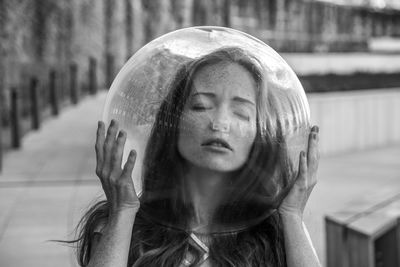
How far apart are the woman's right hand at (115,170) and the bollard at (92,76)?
1686 cm

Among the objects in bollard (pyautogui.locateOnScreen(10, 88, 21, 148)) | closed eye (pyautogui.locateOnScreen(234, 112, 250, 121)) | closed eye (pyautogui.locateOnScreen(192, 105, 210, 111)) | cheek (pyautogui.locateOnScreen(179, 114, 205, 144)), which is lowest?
bollard (pyautogui.locateOnScreen(10, 88, 21, 148))

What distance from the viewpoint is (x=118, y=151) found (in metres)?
1.92

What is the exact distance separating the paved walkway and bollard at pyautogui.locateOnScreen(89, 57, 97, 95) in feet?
15.3

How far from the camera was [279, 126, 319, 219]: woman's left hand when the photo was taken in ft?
6.60

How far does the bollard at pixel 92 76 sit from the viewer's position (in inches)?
736

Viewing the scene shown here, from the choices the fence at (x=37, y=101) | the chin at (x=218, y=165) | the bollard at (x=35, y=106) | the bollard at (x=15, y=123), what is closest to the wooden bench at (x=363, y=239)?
the chin at (x=218, y=165)

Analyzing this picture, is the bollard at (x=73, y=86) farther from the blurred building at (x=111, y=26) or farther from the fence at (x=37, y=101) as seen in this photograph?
the blurred building at (x=111, y=26)

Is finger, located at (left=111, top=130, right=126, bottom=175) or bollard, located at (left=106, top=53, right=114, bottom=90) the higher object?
finger, located at (left=111, top=130, right=126, bottom=175)

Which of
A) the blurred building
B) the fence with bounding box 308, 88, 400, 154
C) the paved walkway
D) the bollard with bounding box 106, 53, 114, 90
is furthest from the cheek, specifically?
the bollard with bounding box 106, 53, 114, 90

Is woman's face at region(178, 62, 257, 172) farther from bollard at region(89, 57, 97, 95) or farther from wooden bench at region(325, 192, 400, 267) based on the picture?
bollard at region(89, 57, 97, 95)

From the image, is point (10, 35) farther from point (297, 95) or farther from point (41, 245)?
point (297, 95)

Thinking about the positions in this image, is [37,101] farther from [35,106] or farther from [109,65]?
[109,65]

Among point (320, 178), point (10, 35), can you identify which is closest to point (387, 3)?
point (10, 35)

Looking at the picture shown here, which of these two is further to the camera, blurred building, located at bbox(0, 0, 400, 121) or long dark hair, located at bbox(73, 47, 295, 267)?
blurred building, located at bbox(0, 0, 400, 121)
